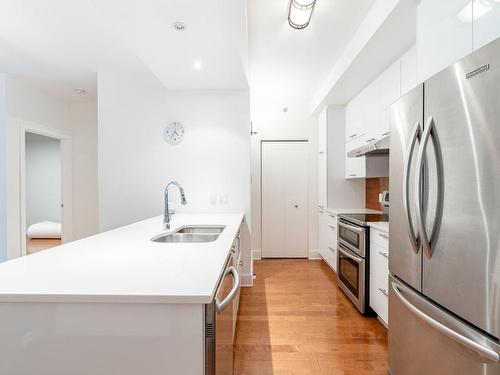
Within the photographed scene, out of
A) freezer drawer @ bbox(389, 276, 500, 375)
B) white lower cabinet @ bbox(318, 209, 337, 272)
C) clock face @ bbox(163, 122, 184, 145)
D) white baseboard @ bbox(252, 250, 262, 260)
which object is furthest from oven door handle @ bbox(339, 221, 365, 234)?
clock face @ bbox(163, 122, 184, 145)

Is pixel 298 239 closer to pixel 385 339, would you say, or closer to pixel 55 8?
pixel 385 339

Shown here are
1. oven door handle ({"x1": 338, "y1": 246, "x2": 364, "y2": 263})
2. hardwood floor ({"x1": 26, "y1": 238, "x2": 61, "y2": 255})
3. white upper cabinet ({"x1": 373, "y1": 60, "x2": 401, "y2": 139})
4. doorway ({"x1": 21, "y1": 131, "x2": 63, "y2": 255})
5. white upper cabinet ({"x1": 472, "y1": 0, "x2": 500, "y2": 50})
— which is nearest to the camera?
white upper cabinet ({"x1": 472, "y1": 0, "x2": 500, "y2": 50})

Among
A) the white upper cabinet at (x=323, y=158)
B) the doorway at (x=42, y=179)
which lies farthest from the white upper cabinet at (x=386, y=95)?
the doorway at (x=42, y=179)

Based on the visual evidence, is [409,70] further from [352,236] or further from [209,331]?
[209,331]

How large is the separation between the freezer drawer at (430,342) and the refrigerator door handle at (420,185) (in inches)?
10.4

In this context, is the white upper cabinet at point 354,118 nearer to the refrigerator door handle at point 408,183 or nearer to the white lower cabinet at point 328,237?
the white lower cabinet at point 328,237

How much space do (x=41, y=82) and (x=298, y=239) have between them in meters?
4.32

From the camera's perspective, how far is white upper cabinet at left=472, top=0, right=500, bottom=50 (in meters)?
1.06

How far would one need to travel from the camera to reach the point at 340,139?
148 inches

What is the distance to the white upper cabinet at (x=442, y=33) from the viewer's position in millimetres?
1215

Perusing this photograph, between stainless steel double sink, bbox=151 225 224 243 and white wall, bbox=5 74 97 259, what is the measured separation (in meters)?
2.64

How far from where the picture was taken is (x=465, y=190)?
0.97m

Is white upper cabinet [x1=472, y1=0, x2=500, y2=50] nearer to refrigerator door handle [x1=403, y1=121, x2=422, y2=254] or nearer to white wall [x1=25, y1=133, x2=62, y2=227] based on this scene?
refrigerator door handle [x1=403, y1=121, x2=422, y2=254]

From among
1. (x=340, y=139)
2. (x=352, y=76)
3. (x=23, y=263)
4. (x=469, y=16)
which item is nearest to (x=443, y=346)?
(x=469, y=16)
